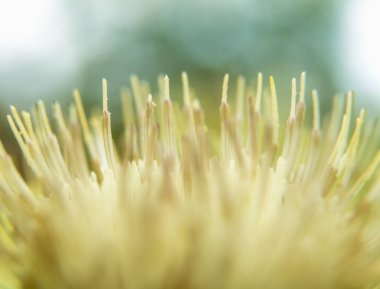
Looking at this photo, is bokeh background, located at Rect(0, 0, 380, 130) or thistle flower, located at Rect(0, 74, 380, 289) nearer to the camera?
thistle flower, located at Rect(0, 74, 380, 289)

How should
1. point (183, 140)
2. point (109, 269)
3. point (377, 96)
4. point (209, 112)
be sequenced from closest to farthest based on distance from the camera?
point (109, 269) → point (183, 140) → point (209, 112) → point (377, 96)

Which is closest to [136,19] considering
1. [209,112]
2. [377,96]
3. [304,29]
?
[304,29]

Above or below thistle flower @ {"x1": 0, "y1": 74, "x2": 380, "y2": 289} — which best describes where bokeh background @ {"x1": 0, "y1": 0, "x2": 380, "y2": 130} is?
above

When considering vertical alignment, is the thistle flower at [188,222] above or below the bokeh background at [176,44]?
below

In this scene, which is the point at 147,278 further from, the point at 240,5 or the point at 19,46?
the point at 240,5

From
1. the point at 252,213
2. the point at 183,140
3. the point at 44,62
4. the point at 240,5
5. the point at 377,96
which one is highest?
the point at 240,5

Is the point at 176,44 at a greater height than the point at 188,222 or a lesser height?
greater

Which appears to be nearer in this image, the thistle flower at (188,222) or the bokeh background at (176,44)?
the thistle flower at (188,222)

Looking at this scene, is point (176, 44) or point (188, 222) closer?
point (188, 222)
